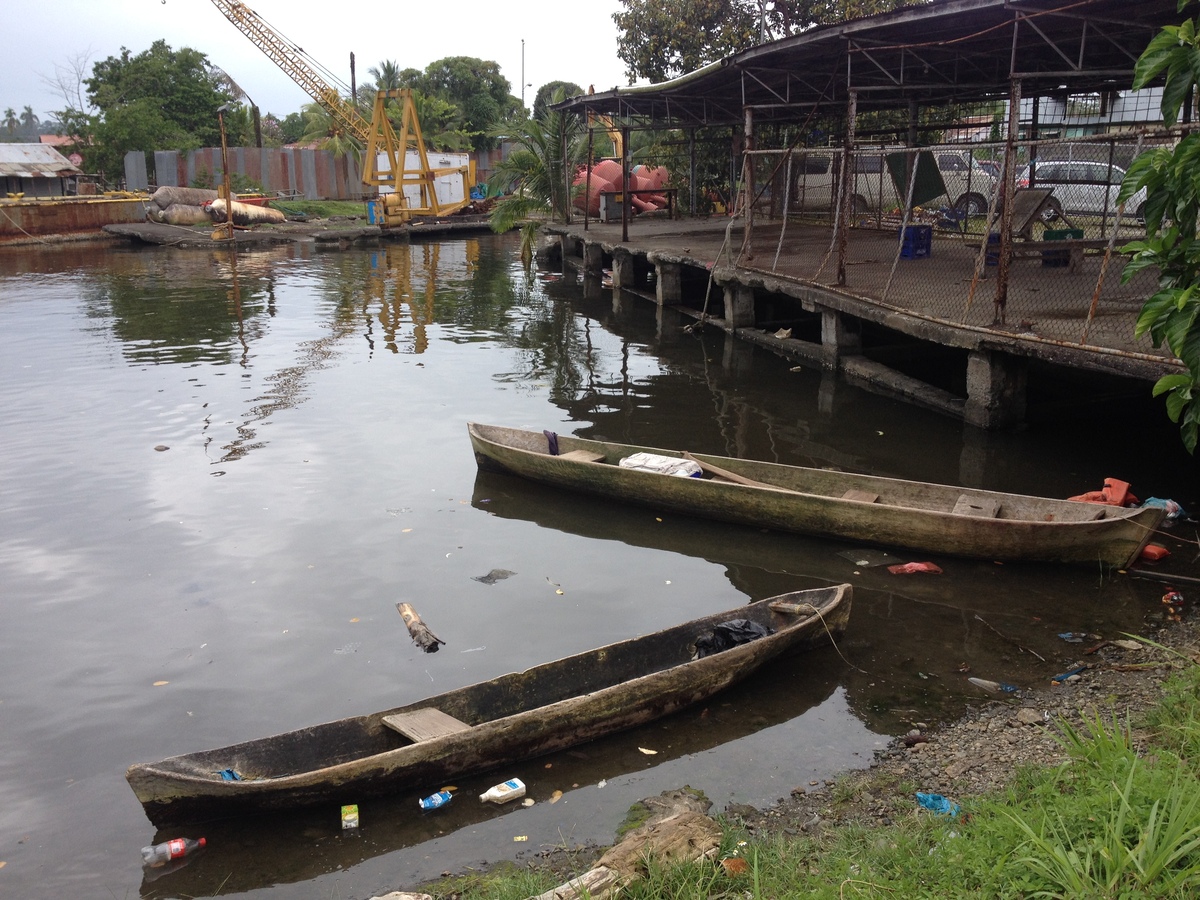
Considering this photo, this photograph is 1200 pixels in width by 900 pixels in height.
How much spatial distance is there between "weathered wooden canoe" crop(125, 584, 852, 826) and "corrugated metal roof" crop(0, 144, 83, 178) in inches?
1791

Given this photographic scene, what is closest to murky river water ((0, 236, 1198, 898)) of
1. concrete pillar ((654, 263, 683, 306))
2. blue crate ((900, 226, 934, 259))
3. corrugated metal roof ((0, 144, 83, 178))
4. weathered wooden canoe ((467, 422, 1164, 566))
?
weathered wooden canoe ((467, 422, 1164, 566))

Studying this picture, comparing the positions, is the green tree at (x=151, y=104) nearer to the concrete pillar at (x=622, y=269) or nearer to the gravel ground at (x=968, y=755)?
the concrete pillar at (x=622, y=269)

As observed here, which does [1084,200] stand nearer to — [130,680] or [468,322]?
[468,322]

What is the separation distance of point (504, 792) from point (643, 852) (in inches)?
52.7

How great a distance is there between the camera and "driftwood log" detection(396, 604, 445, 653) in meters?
6.77

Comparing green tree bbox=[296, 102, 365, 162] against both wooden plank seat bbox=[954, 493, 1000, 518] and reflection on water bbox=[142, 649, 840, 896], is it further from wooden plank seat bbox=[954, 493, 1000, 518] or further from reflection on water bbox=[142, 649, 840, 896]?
reflection on water bbox=[142, 649, 840, 896]

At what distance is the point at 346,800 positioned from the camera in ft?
16.1

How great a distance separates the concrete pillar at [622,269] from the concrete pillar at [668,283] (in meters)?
2.68

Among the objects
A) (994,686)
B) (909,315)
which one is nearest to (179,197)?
(909,315)

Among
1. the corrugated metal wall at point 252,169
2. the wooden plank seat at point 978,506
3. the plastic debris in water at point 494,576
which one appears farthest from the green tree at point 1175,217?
the corrugated metal wall at point 252,169

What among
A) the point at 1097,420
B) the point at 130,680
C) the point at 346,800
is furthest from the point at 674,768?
the point at 1097,420

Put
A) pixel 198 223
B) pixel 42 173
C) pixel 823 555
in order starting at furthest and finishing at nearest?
pixel 42 173
pixel 198 223
pixel 823 555

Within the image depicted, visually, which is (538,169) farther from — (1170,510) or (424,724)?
(424,724)

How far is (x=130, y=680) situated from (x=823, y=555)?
17.7ft
